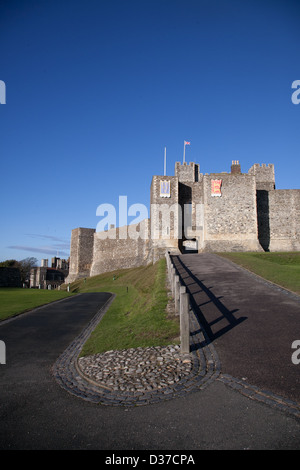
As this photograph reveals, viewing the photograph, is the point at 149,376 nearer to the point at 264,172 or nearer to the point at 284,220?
the point at 284,220

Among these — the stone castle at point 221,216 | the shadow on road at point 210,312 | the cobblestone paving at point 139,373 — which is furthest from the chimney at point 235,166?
the cobblestone paving at point 139,373

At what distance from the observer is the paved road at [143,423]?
11.2ft

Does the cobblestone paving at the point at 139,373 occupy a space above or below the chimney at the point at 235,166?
below

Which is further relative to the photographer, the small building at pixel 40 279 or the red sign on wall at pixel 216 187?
the small building at pixel 40 279

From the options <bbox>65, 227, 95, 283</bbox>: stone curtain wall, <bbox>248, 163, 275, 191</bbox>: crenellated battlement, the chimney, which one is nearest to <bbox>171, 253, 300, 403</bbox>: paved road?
the chimney

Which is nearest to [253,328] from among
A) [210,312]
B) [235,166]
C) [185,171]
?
[210,312]

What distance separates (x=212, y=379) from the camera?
16.6ft

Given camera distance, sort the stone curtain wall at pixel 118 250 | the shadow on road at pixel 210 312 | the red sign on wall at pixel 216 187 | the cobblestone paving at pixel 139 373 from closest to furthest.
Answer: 1. the cobblestone paving at pixel 139 373
2. the shadow on road at pixel 210 312
3. the red sign on wall at pixel 216 187
4. the stone curtain wall at pixel 118 250

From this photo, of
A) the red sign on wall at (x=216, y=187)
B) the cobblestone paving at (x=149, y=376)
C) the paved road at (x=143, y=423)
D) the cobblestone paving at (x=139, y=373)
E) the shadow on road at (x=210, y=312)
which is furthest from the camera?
the red sign on wall at (x=216, y=187)

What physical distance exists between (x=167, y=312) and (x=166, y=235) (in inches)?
943

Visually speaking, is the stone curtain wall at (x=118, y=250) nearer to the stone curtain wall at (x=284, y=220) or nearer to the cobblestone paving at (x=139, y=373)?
the stone curtain wall at (x=284, y=220)

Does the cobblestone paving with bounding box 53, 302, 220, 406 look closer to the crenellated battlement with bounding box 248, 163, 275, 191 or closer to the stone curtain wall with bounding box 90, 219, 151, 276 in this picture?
the stone curtain wall with bounding box 90, 219, 151, 276
